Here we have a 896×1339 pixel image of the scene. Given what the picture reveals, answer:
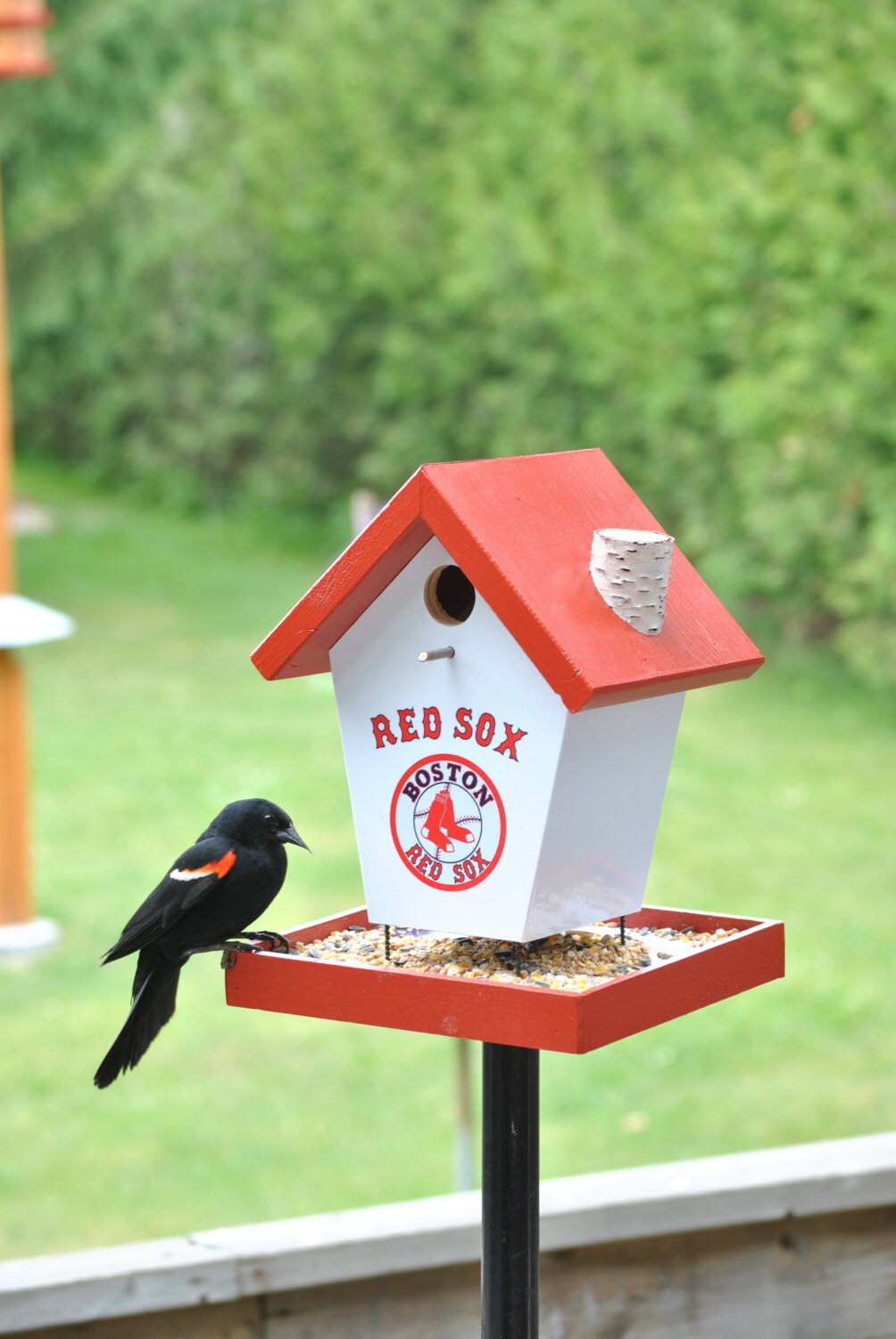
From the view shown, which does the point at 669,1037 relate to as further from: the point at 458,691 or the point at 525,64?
the point at 525,64

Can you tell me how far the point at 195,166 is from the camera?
1551cm

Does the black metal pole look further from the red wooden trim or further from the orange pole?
the orange pole

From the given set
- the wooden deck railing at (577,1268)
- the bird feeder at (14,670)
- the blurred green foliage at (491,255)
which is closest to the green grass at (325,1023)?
the bird feeder at (14,670)

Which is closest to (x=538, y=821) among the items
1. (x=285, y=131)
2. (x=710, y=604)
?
(x=710, y=604)

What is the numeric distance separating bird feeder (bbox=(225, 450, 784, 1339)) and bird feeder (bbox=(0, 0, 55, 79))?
4.06 meters

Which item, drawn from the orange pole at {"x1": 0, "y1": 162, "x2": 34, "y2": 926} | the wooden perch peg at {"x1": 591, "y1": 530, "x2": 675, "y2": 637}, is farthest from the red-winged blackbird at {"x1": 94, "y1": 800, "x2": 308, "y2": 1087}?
the orange pole at {"x1": 0, "y1": 162, "x2": 34, "y2": 926}

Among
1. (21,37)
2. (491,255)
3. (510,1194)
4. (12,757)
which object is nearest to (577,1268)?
(510,1194)

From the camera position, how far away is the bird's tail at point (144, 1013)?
5.64 ft

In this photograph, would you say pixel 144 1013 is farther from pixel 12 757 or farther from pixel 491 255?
pixel 491 255

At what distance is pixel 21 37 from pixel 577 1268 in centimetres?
459

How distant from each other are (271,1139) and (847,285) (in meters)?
4.62

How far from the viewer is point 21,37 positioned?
5438 mm

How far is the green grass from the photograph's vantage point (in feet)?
14.6

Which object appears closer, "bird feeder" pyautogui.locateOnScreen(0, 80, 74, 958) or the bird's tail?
the bird's tail
